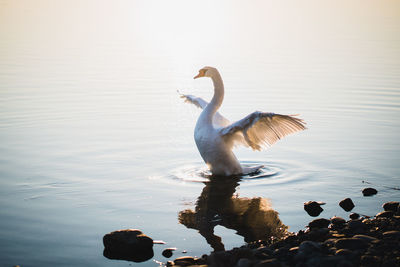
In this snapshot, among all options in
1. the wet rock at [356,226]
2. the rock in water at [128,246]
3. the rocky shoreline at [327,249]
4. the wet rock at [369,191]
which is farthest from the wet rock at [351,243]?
the wet rock at [369,191]

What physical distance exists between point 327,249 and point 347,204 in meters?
2.56

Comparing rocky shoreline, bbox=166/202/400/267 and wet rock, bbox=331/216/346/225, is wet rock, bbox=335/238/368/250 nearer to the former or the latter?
rocky shoreline, bbox=166/202/400/267

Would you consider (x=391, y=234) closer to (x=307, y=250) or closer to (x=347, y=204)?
(x=307, y=250)

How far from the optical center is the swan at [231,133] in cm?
977

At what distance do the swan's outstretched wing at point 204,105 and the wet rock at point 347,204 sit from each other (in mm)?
3505

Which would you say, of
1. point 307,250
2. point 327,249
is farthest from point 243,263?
point 327,249

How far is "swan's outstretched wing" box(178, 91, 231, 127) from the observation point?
469 inches

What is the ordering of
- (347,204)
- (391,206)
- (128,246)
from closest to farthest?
(128,246), (391,206), (347,204)

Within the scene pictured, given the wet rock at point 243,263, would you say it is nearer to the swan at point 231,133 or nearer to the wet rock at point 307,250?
the wet rock at point 307,250

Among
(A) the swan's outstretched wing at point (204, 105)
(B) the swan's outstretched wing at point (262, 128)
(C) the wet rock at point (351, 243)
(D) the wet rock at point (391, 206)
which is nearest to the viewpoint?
(C) the wet rock at point (351, 243)

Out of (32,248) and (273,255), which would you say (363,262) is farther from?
(32,248)

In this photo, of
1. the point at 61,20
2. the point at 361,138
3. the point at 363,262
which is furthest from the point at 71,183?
the point at 61,20

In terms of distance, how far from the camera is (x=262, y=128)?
1009cm

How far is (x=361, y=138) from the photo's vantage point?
1414cm
